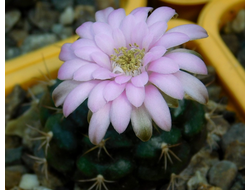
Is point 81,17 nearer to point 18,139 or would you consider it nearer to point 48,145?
point 18,139

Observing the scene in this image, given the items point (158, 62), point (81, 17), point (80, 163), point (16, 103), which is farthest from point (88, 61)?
point (81, 17)

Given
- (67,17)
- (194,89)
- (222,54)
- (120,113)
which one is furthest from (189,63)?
(67,17)

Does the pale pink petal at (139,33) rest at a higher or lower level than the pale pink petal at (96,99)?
higher

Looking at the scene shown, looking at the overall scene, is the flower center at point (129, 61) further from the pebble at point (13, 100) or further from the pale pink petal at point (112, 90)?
the pebble at point (13, 100)

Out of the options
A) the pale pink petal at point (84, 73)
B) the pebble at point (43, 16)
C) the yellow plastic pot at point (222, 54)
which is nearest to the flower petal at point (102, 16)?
the pale pink petal at point (84, 73)

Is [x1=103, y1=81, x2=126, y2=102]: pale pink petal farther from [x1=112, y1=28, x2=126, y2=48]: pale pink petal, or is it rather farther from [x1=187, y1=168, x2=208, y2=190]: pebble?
[x1=187, y1=168, x2=208, y2=190]: pebble

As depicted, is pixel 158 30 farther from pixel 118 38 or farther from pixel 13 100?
pixel 13 100
